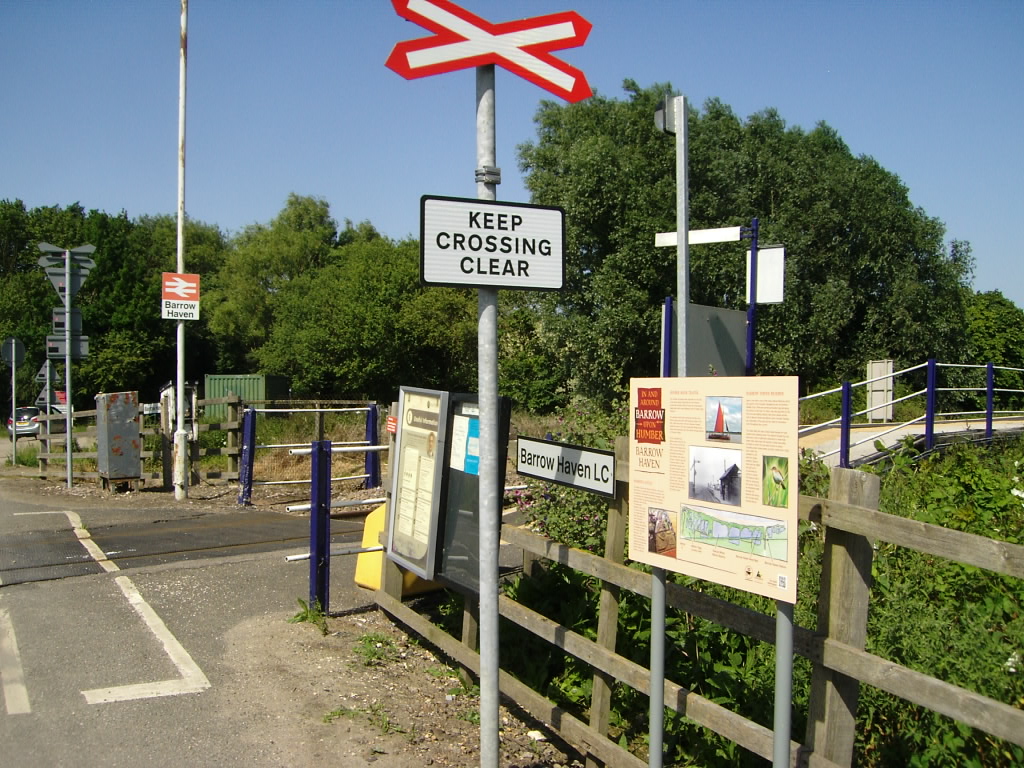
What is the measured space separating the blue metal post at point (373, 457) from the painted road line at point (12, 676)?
25.9 ft

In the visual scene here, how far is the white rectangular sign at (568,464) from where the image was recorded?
4.22 metres

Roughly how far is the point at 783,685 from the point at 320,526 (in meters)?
4.24

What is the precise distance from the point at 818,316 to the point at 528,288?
24.5m

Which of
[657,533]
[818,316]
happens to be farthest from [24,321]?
[657,533]

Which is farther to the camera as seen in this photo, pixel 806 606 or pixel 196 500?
pixel 196 500

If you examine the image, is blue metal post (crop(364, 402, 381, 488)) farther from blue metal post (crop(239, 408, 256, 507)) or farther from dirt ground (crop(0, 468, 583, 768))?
dirt ground (crop(0, 468, 583, 768))

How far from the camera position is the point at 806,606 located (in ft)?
16.8

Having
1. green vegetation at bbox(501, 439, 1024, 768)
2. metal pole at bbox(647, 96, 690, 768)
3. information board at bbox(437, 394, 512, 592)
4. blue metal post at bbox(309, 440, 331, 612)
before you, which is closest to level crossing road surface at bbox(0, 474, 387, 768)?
blue metal post at bbox(309, 440, 331, 612)

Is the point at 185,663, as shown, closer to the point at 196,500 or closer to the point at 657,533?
the point at 657,533

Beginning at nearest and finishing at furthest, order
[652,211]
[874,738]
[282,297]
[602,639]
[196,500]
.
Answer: [874,738]
[602,639]
[196,500]
[652,211]
[282,297]

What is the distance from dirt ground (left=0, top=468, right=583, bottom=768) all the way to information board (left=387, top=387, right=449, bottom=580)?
0.67 metres

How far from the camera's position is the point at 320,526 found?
257 inches

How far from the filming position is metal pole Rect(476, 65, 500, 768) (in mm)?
3514

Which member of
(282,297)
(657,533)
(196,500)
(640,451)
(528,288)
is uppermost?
(282,297)
